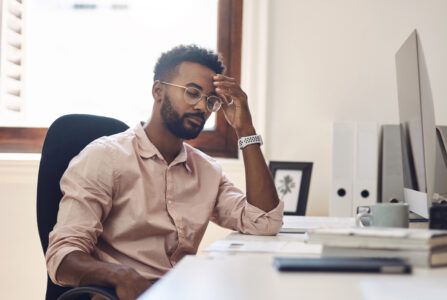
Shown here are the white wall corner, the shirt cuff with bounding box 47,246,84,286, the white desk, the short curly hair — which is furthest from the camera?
the white wall corner

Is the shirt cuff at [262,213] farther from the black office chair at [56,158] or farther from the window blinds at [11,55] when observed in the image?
the window blinds at [11,55]

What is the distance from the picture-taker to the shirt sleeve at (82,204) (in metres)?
1.31

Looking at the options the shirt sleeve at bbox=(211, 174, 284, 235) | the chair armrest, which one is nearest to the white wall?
the shirt sleeve at bbox=(211, 174, 284, 235)

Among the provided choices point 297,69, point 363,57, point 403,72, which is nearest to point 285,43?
point 297,69

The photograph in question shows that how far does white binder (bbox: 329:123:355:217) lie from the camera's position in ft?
7.72

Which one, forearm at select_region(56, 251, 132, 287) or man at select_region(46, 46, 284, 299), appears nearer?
forearm at select_region(56, 251, 132, 287)

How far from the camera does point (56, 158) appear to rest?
1472 millimetres

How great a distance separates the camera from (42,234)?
1417 mm

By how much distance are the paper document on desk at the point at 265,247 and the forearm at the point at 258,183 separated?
305 millimetres

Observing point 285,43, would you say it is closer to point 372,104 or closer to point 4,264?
point 372,104

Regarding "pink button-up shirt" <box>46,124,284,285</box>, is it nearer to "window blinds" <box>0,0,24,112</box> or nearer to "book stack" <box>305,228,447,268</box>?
"book stack" <box>305,228,447,268</box>

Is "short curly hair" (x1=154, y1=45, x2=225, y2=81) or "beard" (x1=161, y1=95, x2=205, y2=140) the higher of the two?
"short curly hair" (x1=154, y1=45, x2=225, y2=81)

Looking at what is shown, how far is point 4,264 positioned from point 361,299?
7.27 ft

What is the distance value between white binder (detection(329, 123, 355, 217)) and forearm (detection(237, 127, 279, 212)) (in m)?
0.78
